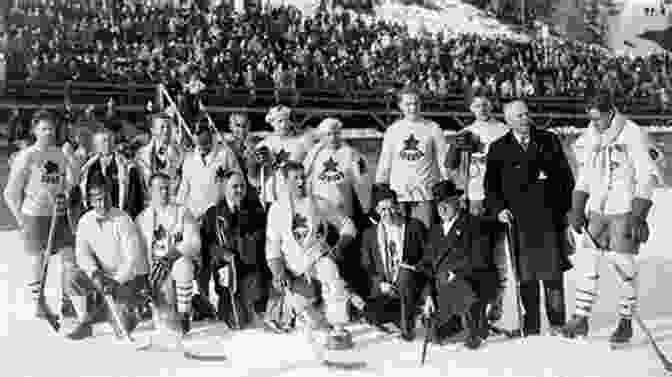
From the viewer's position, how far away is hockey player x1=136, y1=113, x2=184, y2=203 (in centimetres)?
634

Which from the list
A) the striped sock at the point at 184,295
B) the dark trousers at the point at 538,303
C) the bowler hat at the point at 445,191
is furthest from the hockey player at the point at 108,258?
the dark trousers at the point at 538,303

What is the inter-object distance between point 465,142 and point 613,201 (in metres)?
1.14

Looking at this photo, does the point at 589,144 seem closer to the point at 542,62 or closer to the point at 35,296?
the point at 35,296

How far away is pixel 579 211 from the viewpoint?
4.98 m

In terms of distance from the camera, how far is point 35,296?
5891mm

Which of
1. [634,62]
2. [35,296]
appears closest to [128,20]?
[35,296]

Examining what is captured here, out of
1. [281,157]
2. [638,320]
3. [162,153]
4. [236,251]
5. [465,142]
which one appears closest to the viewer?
[638,320]

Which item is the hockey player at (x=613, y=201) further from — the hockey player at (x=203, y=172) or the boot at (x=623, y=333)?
the hockey player at (x=203, y=172)

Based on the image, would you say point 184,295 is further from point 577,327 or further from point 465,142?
point 577,327

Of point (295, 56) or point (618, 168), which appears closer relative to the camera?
point (618, 168)

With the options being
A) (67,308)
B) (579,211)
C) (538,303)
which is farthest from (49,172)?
(579,211)

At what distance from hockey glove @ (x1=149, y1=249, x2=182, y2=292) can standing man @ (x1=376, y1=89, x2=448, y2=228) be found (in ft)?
5.18

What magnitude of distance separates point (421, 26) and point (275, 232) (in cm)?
2021

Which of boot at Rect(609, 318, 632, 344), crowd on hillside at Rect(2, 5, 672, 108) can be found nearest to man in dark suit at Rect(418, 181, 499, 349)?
boot at Rect(609, 318, 632, 344)
